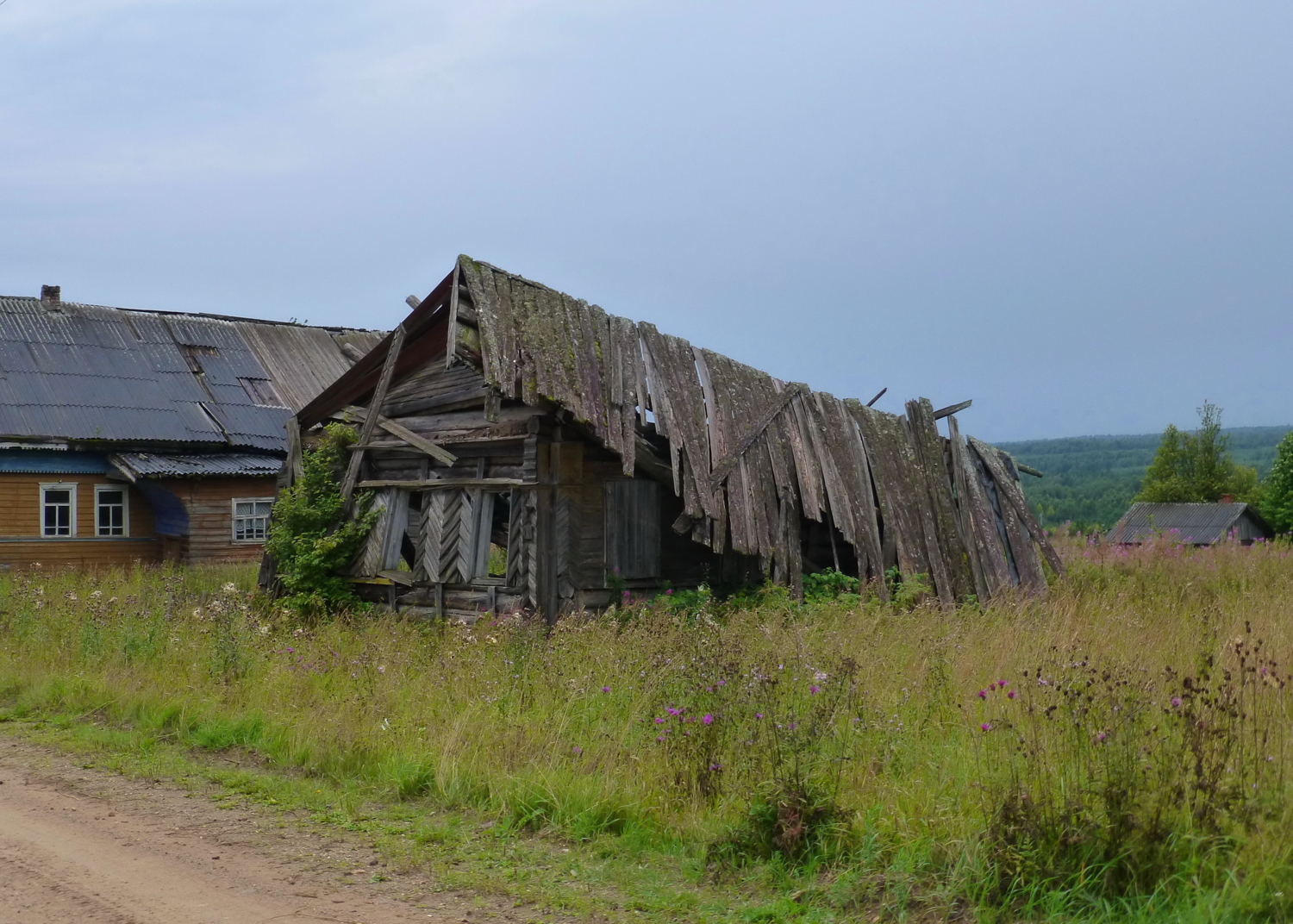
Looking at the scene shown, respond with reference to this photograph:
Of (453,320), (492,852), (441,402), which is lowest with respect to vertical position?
(492,852)

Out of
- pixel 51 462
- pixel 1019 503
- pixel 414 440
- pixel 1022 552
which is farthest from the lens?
pixel 51 462

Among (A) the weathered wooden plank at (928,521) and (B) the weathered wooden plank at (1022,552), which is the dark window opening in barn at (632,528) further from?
(B) the weathered wooden plank at (1022,552)

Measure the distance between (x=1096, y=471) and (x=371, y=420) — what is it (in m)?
142

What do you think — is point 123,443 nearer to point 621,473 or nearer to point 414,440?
point 414,440

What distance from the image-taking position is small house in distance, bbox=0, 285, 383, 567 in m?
21.5

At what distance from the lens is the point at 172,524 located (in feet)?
74.1

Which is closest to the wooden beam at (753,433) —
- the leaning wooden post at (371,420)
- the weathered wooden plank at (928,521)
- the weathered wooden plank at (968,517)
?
the weathered wooden plank at (928,521)

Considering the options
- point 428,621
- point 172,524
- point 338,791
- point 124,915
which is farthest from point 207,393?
point 124,915

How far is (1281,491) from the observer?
2274 inches

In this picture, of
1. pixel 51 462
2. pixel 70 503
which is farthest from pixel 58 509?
pixel 51 462

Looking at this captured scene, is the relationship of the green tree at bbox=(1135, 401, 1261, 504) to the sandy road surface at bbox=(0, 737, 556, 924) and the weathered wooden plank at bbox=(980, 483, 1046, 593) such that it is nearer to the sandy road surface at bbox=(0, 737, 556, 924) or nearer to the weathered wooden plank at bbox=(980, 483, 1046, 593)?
the weathered wooden plank at bbox=(980, 483, 1046, 593)

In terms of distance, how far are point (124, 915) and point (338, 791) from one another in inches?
73.1

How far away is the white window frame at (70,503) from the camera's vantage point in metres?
21.6

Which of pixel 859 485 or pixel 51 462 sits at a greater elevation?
pixel 51 462
